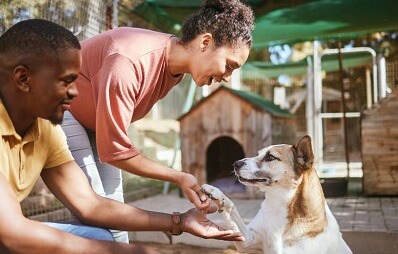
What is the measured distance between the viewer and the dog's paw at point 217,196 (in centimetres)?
322

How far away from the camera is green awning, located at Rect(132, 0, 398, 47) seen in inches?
241

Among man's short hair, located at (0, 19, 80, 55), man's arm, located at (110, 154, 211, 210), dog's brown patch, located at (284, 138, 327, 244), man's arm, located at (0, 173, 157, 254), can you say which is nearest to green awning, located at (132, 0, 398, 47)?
dog's brown patch, located at (284, 138, 327, 244)

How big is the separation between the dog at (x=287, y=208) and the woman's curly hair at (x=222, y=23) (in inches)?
36.8

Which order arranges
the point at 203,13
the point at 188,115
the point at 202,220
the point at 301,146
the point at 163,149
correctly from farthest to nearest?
the point at 163,149, the point at 188,115, the point at 301,146, the point at 203,13, the point at 202,220

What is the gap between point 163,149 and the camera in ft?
34.4

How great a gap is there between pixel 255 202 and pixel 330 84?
50.0 feet

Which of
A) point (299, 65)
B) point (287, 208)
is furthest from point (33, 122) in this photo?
point (299, 65)

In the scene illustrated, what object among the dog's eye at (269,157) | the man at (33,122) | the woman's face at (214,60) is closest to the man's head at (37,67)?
the man at (33,122)

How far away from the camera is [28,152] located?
2002 millimetres

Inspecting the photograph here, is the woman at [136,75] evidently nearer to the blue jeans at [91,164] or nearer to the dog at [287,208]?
the blue jeans at [91,164]

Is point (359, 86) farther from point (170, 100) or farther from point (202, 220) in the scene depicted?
point (202, 220)

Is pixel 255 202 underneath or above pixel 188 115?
underneath

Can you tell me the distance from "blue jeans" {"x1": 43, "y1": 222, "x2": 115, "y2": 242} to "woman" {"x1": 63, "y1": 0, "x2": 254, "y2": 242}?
370mm

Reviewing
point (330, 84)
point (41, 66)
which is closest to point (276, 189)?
point (41, 66)
